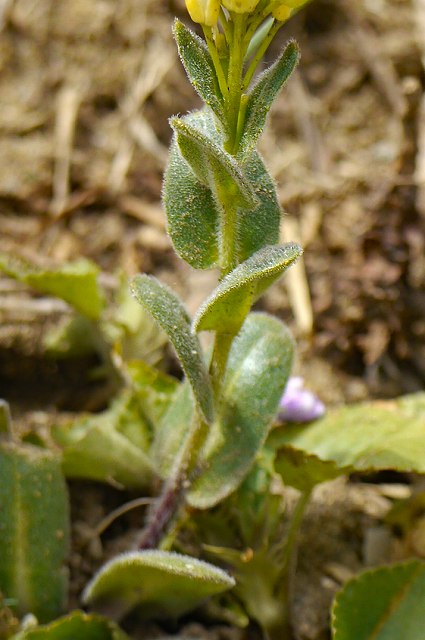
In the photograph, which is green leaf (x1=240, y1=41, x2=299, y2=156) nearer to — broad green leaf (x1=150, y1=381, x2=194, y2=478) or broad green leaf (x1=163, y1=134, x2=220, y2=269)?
broad green leaf (x1=163, y1=134, x2=220, y2=269)

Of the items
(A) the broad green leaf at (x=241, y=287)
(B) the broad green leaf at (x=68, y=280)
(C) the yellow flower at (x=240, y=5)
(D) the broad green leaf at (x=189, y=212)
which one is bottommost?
(B) the broad green leaf at (x=68, y=280)

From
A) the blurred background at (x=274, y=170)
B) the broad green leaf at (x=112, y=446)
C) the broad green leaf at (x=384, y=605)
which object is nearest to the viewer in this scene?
the broad green leaf at (x=384, y=605)

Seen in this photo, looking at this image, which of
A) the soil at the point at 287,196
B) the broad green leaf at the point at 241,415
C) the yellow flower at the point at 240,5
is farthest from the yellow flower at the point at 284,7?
the soil at the point at 287,196

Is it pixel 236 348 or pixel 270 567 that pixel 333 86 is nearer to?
pixel 236 348

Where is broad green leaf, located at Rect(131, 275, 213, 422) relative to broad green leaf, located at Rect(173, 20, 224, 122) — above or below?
below

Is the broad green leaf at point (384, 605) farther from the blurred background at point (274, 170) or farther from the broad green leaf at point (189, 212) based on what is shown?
the blurred background at point (274, 170)

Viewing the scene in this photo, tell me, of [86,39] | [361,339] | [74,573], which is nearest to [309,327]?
[361,339]

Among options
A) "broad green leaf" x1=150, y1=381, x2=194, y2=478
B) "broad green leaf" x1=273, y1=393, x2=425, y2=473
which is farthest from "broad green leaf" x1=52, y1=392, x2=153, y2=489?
"broad green leaf" x1=273, y1=393, x2=425, y2=473
